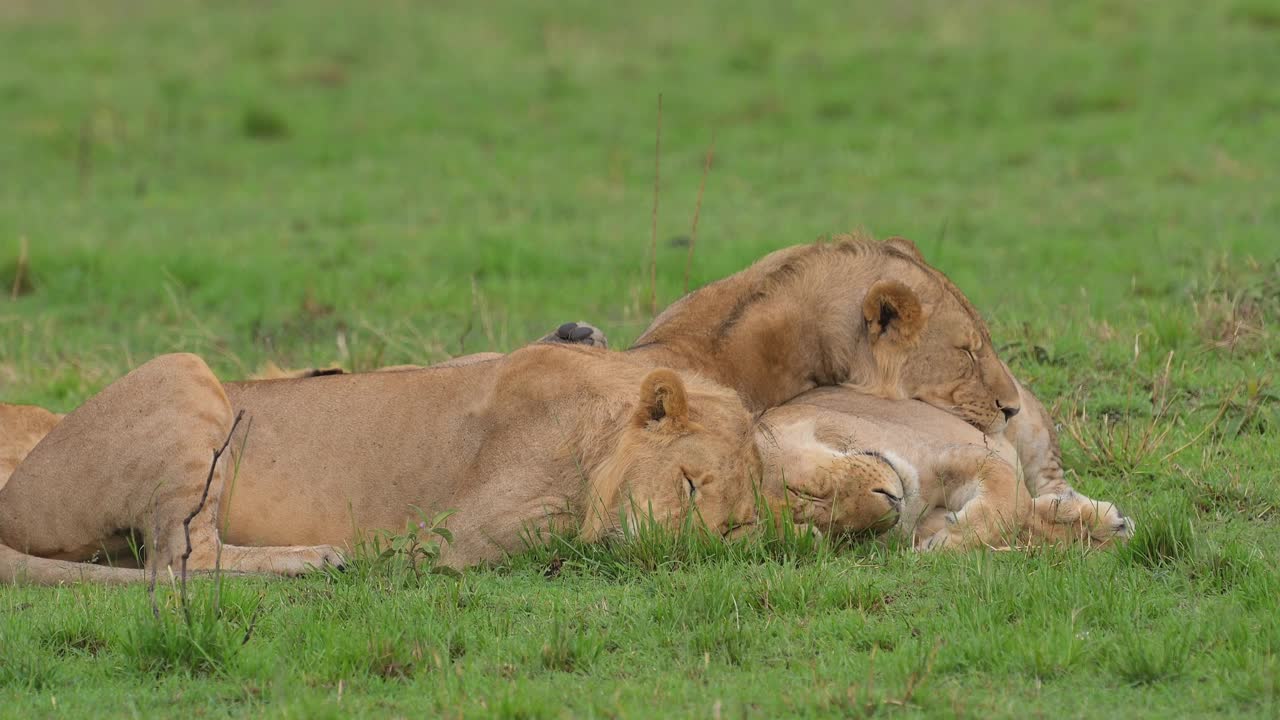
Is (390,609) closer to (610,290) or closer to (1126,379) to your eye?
(1126,379)

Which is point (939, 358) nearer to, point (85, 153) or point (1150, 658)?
point (1150, 658)

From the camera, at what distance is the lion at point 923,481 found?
5.41 m

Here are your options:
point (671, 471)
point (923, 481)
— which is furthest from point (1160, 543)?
point (671, 471)

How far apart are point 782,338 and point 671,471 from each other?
3.41 ft

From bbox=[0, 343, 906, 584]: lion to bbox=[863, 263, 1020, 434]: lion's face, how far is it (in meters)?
0.72

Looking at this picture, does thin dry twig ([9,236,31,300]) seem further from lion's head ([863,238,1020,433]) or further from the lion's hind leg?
lion's head ([863,238,1020,433])

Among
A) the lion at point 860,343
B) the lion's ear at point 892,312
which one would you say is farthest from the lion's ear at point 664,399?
the lion's ear at point 892,312

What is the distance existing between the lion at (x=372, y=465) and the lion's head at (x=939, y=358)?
0.71 m

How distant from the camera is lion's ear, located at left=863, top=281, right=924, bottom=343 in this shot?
5.97 meters

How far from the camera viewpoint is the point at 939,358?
6.10m

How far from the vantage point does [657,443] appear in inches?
212

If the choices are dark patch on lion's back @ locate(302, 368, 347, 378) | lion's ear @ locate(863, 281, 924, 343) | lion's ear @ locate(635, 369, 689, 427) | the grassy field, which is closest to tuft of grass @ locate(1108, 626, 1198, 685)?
the grassy field

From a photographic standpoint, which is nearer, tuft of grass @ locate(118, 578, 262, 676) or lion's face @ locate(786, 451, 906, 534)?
tuft of grass @ locate(118, 578, 262, 676)

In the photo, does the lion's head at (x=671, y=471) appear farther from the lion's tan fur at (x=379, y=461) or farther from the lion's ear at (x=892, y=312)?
the lion's ear at (x=892, y=312)
